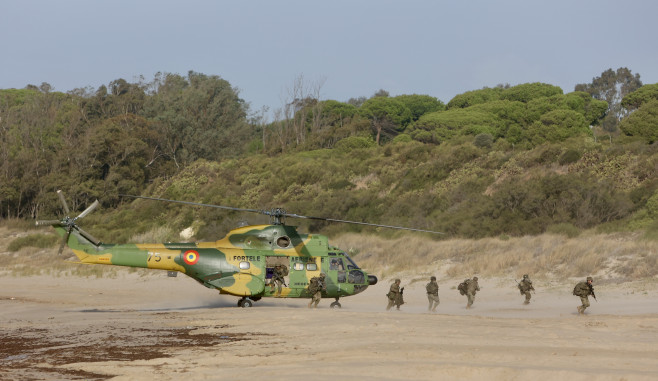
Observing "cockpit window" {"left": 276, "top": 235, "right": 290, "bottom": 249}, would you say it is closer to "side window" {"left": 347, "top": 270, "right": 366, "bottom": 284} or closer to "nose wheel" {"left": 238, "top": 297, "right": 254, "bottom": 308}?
"nose wheel" {"left": 238, "top": 297, "right": 254, "bottom": 308}

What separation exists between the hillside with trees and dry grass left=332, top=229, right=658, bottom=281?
2722 mm

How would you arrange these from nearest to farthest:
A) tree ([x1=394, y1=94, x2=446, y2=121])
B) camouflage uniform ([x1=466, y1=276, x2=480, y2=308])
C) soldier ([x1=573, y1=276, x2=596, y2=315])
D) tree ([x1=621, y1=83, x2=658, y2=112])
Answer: soldier ([x1=573, y1=276, x2=596, y2=315]) < camouflage uniform ([x1=466, y1=276, x2=480, y2=308]) < tree ([x1=621, y1=83, x2=658, y2=112]) < tree ([x1=394, y1=94, x2=446, y2=121])

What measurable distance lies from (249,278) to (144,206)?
129 ft

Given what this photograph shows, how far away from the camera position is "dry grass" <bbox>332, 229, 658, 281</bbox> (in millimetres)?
25625

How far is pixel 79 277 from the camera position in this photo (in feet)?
126

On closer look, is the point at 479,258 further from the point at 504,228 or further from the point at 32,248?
the point at 32,248

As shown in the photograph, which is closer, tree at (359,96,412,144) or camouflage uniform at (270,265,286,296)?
camouflage uniform at (270,265,286,296)

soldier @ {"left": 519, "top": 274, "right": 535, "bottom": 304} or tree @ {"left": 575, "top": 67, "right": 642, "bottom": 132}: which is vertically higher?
tree @ {"left": 575, "top": 67, "right": 642, "bottom": 132}

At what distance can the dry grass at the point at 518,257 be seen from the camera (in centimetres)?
2562

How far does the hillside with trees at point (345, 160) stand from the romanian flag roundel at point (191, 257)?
1570cm

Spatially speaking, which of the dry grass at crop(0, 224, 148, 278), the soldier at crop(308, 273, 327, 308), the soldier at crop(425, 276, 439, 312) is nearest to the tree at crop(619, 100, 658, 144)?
the soldier at crop(425, 276, 439, 312)

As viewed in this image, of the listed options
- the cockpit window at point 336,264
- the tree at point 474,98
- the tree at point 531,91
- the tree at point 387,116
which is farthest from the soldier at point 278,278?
the tree at point 474,98

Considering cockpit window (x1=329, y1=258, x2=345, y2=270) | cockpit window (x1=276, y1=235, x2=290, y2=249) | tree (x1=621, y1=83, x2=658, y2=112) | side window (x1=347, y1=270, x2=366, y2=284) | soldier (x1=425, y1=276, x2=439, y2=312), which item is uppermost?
tree (x1=621, y1=83, x2=658, y2=112)

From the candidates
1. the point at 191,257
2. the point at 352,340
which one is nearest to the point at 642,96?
the point at 191,257
